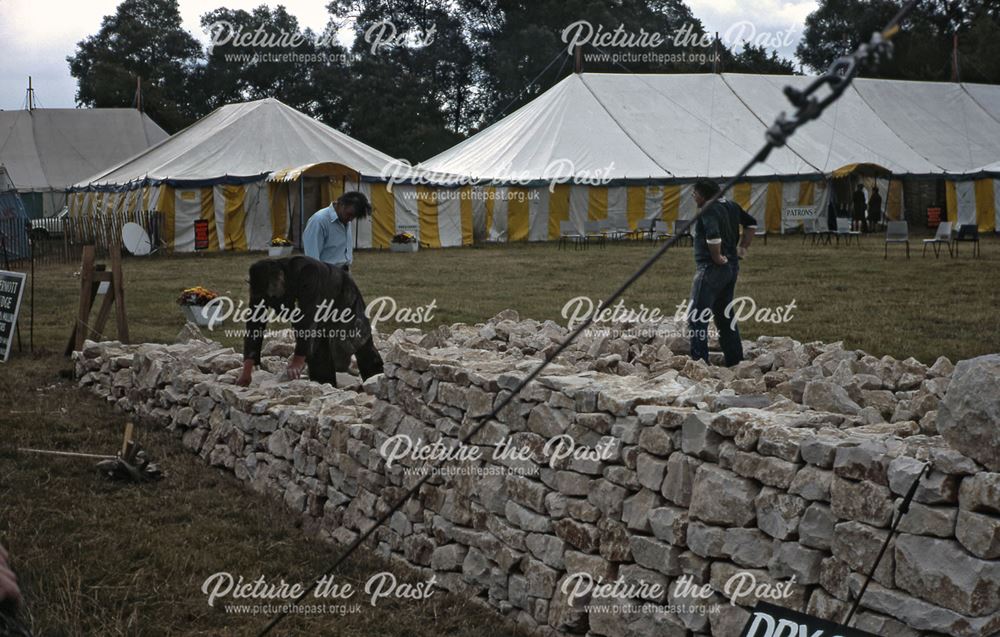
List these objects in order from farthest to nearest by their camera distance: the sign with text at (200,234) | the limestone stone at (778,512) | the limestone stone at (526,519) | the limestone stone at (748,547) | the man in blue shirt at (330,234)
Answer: the sign with text at (200,234) < the man in blue shirt at (330,234) < the limestone stone at (526,519) < the limestone stone at (748,547) < the limestone stone at (778,512)

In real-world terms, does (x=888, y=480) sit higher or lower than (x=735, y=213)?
lower

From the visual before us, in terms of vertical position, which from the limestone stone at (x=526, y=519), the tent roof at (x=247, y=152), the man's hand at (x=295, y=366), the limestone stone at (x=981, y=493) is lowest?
the limestone stone at (x=526, y=519)

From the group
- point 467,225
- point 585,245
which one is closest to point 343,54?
point 467,225

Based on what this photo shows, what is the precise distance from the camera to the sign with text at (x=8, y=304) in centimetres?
1242

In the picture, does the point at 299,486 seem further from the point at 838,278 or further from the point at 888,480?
the point at 838,278

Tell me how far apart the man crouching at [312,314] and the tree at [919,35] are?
39883 millimetres

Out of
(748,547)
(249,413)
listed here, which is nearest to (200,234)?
(249,413)

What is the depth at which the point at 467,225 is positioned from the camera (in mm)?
30078

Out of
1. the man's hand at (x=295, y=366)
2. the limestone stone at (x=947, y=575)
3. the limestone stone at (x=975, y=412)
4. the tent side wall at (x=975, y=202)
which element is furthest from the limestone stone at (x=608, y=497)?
the tent side wall at (x=975, y=202)

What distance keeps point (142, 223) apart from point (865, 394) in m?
24.5

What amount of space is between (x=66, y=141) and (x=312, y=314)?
4009 cm

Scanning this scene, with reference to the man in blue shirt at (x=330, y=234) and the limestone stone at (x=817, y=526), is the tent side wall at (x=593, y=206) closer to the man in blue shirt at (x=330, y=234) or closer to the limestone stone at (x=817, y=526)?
the man in blue shirt at (x=330, y=234)

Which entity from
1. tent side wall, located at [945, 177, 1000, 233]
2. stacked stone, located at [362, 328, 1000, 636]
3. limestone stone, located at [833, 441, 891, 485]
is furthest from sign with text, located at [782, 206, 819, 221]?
limestone stone, located at [833, 441, 891, 485]

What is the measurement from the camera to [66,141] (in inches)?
1763
